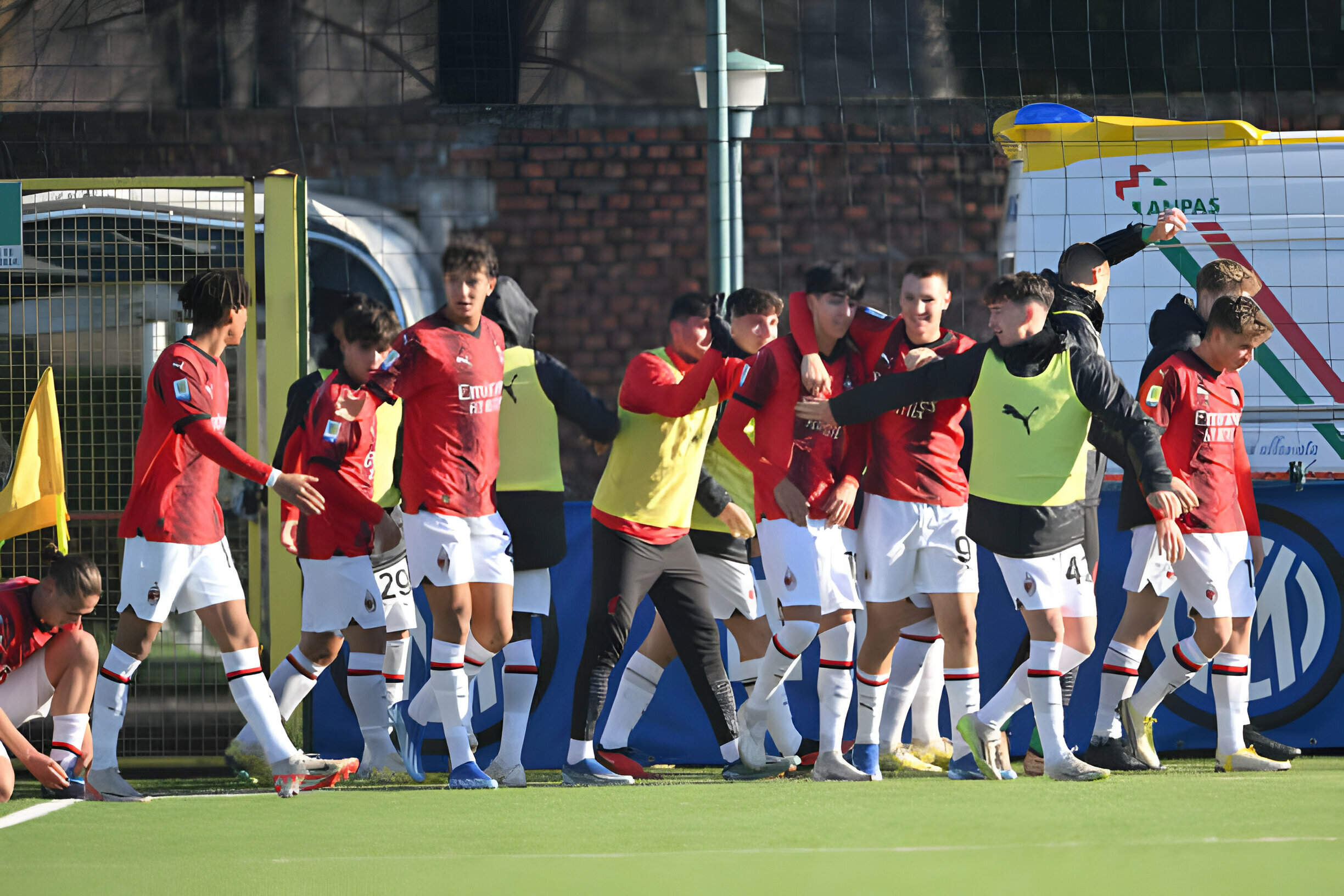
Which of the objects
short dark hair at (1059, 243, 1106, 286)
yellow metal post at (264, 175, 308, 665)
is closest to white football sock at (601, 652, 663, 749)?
yellow metal post at (264, 175, 308, 665)

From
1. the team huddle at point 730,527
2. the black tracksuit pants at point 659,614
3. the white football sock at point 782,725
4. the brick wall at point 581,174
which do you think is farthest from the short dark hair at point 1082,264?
the brick wall at point 581,174

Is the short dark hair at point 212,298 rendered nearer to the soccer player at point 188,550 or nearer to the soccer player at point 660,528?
the soccer player at point 188,550

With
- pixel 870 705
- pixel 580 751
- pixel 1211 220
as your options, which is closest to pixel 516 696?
pixel 580 751

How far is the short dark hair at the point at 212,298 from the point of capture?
570 centimetres

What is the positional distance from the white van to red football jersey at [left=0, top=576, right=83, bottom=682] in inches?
170

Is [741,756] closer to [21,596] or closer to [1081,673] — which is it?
[1081,673]

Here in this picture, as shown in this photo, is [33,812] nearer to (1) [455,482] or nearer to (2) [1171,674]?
(1) [455,482]

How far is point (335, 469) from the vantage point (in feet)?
20.5

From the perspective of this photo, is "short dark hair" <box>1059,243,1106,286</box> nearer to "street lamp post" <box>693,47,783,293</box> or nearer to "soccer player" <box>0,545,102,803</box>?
"street lamp post" <box>693,47,783,293</box>

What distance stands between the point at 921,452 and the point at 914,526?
0.28 m

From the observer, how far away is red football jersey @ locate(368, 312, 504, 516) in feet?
19.3

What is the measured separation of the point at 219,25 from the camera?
12.6 metres

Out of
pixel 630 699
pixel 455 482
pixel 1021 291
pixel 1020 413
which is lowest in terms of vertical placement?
pixel 630 699

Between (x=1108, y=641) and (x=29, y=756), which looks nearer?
(x=29, y=756)
